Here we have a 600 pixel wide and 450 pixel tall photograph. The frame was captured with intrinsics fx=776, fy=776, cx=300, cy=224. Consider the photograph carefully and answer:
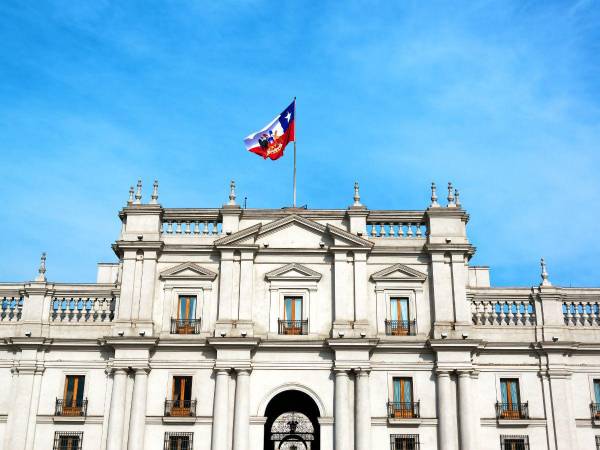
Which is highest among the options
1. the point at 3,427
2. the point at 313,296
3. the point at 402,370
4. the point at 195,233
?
the point at 195,233

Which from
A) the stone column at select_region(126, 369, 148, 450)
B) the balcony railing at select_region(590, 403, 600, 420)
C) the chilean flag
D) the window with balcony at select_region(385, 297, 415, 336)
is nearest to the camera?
the stone column at select_region(126, 369, 148, 450)

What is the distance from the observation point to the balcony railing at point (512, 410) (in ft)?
129

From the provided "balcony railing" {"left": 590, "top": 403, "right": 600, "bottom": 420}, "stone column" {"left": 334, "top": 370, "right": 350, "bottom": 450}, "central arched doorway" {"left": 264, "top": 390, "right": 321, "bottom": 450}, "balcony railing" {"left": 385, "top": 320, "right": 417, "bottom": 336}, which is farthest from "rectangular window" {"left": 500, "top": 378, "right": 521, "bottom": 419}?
"central arched doorway" {"left": 264, "top": 390, "right": 321, "bottom": 450}

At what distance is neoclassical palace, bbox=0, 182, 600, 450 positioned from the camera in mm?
38625

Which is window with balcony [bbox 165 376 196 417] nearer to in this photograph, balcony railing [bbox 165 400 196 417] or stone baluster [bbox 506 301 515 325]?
balcony railing [bbox 165 400 196 417]

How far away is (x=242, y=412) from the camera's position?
126 feet

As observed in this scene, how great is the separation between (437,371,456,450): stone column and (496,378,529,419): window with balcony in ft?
9.03

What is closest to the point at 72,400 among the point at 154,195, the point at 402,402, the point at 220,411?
the point at 220,411

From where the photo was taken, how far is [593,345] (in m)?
40.6

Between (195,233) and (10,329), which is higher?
(195,233)

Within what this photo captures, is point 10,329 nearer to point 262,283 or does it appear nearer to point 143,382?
point 143,382

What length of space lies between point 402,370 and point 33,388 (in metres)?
18.9

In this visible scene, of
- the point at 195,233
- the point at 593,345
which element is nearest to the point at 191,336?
the point at 195,233

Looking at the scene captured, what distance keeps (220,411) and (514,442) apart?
14.8m
